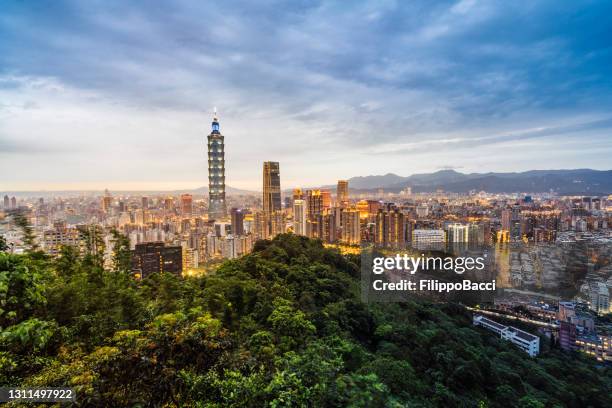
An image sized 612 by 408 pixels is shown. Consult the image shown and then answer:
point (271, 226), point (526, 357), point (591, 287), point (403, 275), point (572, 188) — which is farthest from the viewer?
point (271, 226)

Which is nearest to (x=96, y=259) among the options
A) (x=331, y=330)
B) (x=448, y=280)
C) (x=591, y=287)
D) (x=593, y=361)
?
(x=331, y=330)

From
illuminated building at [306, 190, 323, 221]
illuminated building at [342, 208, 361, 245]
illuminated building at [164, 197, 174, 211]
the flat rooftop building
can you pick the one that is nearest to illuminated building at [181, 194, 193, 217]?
illuminated building at [164, 197, 174, 211]

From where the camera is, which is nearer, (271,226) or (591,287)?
(591,287)

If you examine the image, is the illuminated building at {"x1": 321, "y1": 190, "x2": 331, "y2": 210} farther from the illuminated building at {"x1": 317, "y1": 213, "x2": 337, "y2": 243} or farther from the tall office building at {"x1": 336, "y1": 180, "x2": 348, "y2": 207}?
the tall office building at {"x1": 336, "y1": 180, "x2": 348, "y2": 207}

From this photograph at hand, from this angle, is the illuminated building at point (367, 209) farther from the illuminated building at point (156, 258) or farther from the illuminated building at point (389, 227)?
the illuminated building at point (156, 258)

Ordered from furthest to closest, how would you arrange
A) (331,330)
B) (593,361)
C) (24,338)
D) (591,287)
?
1. (591,287)
2. (593,361)
3. (331,330)
4. (24,338)

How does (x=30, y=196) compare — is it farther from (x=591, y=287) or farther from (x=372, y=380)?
(x=591, y=287)
